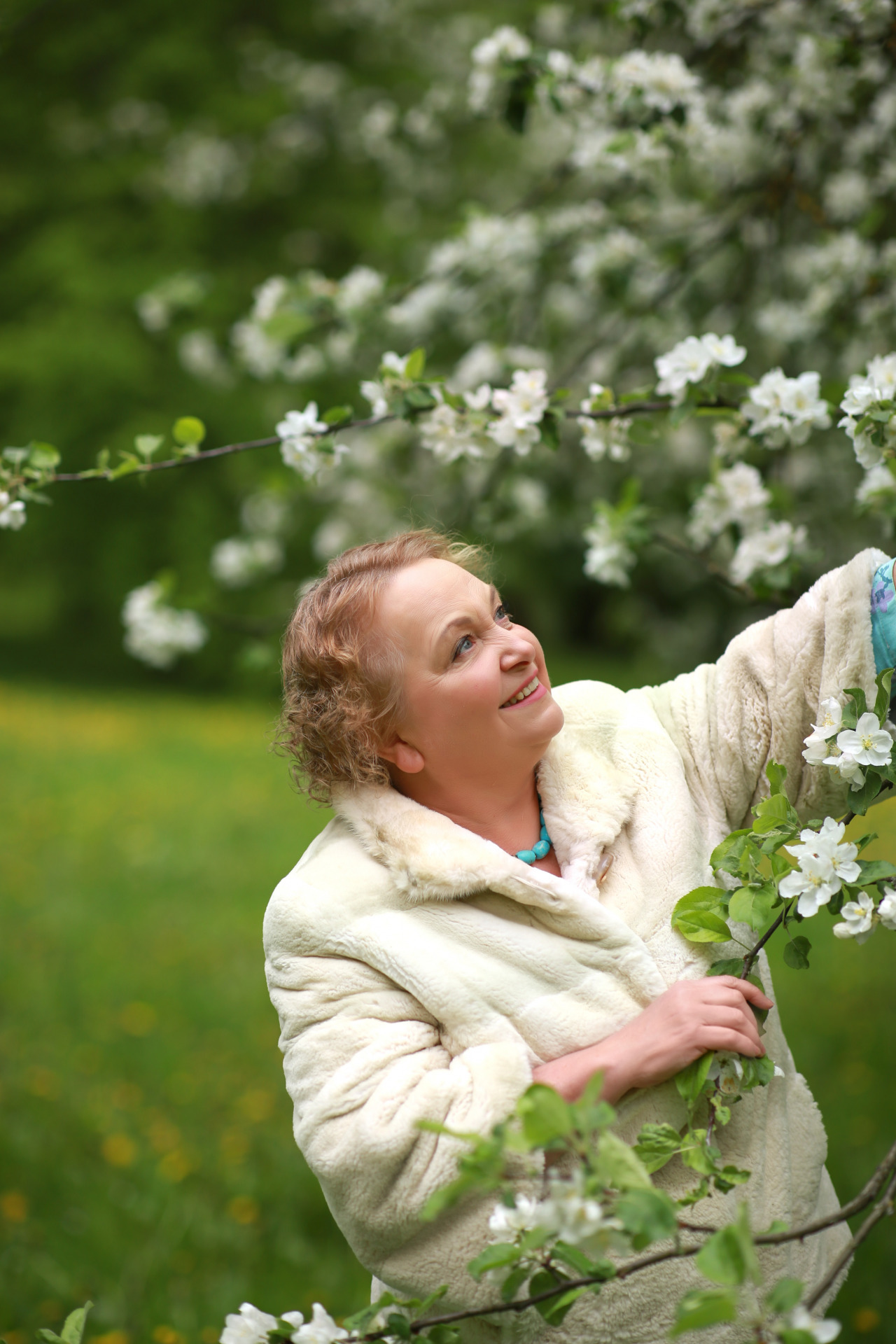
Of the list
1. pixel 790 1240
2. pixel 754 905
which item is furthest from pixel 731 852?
pixel 790 1240

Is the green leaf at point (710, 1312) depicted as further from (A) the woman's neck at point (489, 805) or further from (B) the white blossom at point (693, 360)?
(B) the white blossom at point (693, 360)

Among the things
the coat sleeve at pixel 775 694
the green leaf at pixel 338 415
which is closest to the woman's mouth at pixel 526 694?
the coat sleeve at pixel 775 694

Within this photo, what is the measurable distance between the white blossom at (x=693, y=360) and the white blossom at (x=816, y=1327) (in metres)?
1.38

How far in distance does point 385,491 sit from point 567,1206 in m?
3.59

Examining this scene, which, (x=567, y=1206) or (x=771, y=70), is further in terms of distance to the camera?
(x=771, y=70)

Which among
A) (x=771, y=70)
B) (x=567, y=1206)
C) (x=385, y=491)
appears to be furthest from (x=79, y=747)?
(x=567, y=1206)

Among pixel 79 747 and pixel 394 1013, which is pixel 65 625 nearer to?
pixel 79 747

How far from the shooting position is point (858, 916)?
1.37m

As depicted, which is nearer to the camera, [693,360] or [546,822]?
[546,822]

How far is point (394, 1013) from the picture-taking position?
151 centimetres

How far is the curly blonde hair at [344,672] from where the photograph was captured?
5.32 feet

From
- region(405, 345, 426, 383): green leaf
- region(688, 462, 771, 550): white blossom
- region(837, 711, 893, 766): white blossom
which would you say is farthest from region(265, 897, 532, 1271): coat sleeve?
region(688, 462, 771, 550): white blossom

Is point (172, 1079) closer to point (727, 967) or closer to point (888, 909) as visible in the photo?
point (727, 967)

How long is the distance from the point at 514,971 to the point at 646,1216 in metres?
0.53
